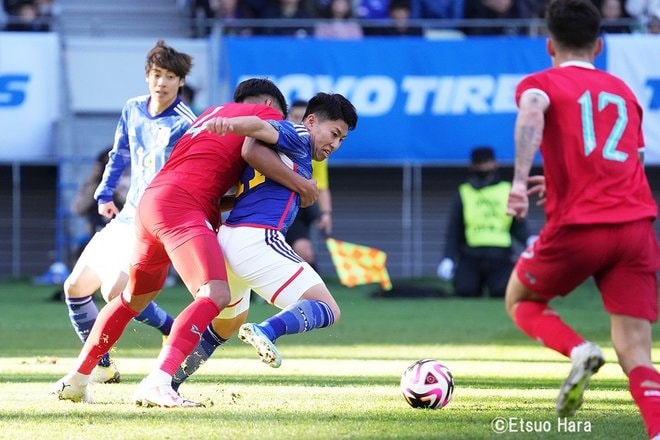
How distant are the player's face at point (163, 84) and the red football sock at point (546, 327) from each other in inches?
122

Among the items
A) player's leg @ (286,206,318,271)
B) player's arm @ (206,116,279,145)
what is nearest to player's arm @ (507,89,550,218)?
player's arm @ (206,116,279,145)

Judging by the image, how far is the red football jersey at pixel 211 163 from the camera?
22.3 ft

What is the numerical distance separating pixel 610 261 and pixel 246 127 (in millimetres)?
1982

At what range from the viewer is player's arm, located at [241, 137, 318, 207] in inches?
262

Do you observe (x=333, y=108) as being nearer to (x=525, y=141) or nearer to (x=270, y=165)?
(x=270, y=165)

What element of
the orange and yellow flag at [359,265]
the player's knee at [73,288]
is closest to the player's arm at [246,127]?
the player's knee at [73,288]

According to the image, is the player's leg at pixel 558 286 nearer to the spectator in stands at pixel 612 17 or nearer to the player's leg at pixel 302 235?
the player's leg at pixel 302 235

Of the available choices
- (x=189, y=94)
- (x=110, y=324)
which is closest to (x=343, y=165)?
(x=189, y=94)

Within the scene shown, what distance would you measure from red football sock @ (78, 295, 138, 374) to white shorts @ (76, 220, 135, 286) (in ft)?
2.86

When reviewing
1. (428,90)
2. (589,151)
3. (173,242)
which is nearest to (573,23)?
(589,151)

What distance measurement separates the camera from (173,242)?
259 inches

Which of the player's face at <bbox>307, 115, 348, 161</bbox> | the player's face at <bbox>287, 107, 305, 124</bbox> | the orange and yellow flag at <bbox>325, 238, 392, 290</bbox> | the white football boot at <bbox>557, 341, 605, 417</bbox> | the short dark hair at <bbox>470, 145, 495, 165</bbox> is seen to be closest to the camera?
the white football boot at <bbox>557, 341, 605, 417</bbox>

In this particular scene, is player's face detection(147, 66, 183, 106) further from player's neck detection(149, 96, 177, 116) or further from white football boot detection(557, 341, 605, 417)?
white football boot detection(557, 341, 605, 417)

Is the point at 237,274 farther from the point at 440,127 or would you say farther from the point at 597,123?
the point at 440,127
